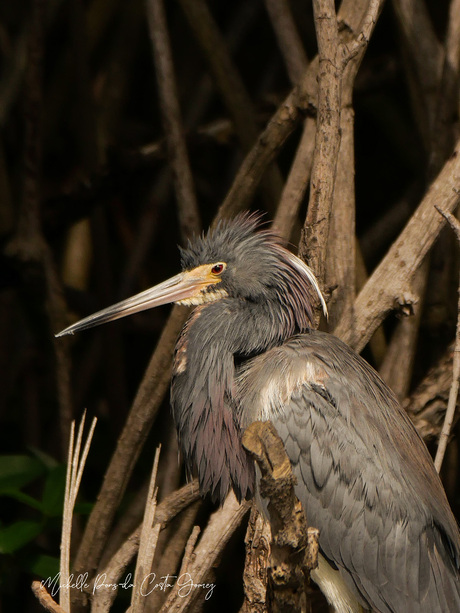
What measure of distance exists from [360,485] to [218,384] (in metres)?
0.55

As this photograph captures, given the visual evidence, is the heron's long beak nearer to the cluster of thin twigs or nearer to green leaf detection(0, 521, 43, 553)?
the cluster of thin twigs

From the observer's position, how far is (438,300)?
3.40m

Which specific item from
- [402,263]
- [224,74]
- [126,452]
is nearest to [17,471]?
[126,452]

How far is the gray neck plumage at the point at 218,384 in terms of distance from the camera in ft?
7.73

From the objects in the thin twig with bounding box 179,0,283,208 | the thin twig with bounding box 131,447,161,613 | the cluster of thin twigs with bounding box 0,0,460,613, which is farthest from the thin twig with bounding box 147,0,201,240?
the thin twig with bounding box 131,447,161,613

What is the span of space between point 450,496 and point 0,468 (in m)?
2.13

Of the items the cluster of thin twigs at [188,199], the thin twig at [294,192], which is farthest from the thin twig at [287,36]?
the thin twig at [294,192]

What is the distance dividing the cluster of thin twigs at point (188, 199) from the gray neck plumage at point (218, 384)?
0.73 feet

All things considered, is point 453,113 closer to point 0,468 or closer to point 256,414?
point 256,414

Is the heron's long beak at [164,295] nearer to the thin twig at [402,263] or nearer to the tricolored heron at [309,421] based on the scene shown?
the tricolored heron at [309,421]

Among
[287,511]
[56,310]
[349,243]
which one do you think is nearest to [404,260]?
[349,243]

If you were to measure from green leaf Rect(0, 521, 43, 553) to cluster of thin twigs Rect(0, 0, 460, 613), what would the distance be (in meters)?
0.19

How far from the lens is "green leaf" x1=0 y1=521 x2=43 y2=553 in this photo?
7.71 ft

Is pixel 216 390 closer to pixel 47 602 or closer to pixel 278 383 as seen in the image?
pixel 278 383
